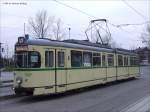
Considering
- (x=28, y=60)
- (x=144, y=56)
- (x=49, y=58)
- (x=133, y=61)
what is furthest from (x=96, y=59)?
(x=144, y=56)

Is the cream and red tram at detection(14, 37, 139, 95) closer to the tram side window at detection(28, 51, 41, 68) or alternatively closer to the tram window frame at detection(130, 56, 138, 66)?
the tram side window at detection(28, 51, 41, 68)

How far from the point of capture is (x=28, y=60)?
18500 mm

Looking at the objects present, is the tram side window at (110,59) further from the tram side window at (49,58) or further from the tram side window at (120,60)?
the tram side window at (49,58)

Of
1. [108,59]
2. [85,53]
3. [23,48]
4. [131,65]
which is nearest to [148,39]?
[131,65]

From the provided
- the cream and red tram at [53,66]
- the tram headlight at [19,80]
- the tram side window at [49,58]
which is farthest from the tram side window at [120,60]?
the tram headlight at [19,80]

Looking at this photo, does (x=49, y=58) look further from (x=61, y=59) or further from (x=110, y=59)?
(x=110, y=59)

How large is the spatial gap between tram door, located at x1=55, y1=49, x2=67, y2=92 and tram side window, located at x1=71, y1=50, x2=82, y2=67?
113 cm

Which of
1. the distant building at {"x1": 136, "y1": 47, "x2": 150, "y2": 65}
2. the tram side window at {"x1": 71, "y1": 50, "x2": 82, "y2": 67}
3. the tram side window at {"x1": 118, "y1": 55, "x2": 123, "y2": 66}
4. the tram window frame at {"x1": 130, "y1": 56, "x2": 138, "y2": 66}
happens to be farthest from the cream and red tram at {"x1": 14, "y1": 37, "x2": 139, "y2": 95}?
the distant building at {"x1": 136, "y1": 47, "x2": 150, "y2": 65}

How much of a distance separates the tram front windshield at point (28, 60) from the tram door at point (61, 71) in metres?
1.37

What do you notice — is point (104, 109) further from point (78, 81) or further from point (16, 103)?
point (78, 81)

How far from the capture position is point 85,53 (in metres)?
23.7

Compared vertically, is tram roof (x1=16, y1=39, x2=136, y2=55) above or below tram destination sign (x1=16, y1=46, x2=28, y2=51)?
above

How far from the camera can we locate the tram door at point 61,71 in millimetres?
19688

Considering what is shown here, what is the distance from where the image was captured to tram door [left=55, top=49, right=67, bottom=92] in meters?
19.7
